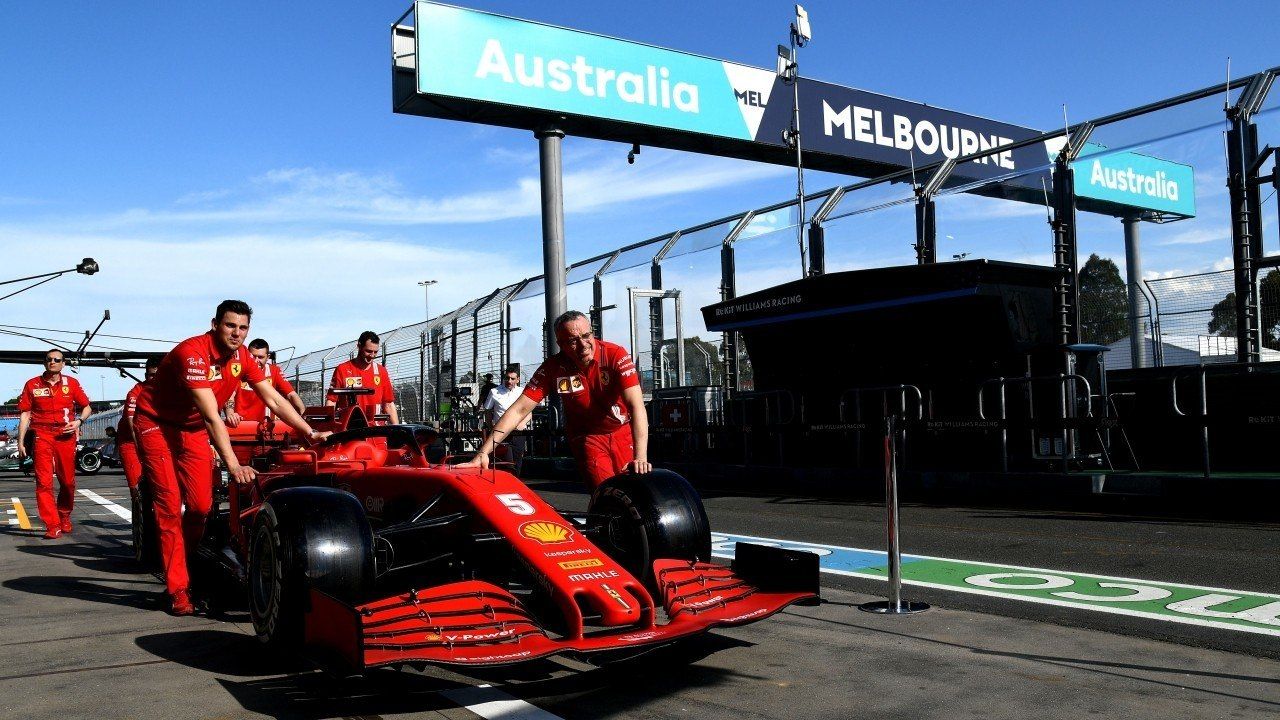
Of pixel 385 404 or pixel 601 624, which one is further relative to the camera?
pixel 385 404

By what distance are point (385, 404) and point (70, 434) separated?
3.55 meters

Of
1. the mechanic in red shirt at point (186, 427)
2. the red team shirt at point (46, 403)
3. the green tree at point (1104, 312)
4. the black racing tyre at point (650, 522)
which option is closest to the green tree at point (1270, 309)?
the green tree at point (1104, 312)

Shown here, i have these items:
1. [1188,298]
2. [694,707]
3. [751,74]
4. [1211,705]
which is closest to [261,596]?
[694,707]

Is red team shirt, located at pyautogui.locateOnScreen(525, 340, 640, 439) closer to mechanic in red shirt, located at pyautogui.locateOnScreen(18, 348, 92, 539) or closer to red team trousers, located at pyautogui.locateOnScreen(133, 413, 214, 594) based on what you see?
red team trousers, located at pyautogui.locateOnScreen(133, 413, 214, 594)

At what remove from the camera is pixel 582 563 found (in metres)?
4.71

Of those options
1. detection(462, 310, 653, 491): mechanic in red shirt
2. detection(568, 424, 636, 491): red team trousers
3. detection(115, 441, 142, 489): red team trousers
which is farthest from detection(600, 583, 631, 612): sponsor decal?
detection(115, 441, 142, 489): red team trousers

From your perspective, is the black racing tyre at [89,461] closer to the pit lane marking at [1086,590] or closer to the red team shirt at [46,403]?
the red team shirt at [46,403]

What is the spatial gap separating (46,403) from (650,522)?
8.53 m

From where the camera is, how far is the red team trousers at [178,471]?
260 inches

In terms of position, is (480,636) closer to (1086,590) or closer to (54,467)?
(1086,590)

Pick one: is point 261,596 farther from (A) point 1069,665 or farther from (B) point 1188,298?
(B) point 1188,298

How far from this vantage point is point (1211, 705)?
12.8ft

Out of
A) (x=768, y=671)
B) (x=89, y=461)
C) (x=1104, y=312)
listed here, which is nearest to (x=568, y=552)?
(x=768, y=671)

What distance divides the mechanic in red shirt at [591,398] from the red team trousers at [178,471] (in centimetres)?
200
